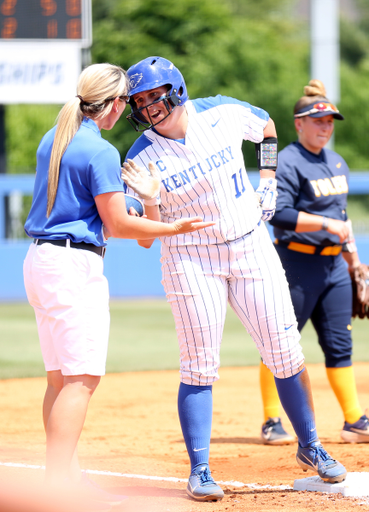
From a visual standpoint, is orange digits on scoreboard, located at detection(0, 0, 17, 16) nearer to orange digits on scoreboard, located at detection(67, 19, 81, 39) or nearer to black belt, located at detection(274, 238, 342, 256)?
orange digits on scoreboard, located at detection(67, 19, 81, 39)

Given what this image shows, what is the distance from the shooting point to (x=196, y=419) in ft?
11.3

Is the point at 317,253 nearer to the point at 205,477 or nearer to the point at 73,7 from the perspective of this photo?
the point at 205,477

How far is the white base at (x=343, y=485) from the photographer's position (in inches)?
133

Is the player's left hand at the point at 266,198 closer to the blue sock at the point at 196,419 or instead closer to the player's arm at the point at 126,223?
the player's arm at the point at 126,223

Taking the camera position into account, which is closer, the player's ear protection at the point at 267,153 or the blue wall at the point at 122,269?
the player's ear protection at the point at 267,153

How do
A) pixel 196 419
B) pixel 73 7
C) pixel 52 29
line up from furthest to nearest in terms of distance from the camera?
1. pixel 52 29
2. pixel 73 7
3. pixel 196 419

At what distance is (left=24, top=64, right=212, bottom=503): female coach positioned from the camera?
3039 millimetres

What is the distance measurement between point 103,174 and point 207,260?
678 mm

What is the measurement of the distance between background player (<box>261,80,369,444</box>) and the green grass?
3.01m

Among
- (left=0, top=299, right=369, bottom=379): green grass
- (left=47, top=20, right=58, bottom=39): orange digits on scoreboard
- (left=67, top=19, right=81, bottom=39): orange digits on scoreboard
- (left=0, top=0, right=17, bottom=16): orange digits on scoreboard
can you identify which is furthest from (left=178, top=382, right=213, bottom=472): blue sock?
(left=0, top=0, right=17, bottom=16): orange digits on scoreboard

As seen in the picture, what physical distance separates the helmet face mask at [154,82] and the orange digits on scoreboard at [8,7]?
10.7 metres

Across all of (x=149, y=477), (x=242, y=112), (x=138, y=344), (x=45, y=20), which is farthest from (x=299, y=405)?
(x=45, y=20)

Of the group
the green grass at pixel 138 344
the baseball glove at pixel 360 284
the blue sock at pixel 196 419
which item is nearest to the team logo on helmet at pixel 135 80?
the blue sock at pixel 196 419

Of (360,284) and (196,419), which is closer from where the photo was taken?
(196,419)
